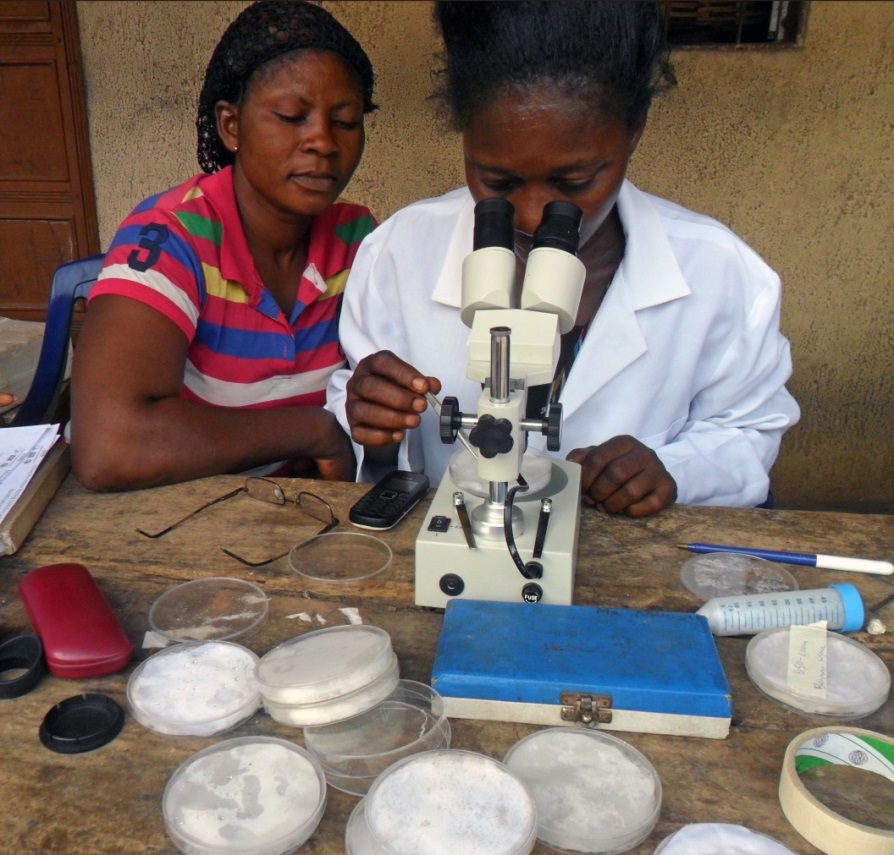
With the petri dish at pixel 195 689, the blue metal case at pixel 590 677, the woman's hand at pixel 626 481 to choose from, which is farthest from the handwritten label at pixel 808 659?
the petri dish at pixel 195 689

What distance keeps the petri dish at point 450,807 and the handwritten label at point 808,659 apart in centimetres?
39

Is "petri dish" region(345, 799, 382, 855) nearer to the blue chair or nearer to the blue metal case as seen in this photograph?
the blue metal case

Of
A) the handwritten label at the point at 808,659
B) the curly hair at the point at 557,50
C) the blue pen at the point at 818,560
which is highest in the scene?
the curly hair at the point at 557,50

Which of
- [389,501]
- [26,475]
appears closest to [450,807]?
[389,501]

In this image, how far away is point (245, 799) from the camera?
0.87 meters

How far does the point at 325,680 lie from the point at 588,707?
11.6 inches

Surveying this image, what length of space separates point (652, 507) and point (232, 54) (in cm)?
136

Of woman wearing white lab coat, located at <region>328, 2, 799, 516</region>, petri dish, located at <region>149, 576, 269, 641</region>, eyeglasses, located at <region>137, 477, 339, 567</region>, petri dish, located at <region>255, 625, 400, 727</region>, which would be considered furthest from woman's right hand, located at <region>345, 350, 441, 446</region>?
petri dish, located at <region>255, 625, 400, 727</region>

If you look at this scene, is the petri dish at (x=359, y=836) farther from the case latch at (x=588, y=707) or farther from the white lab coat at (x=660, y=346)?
the white lab coat at (x=660, y=346)

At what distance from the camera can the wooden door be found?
11.1 ft

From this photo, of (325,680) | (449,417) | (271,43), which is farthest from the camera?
(271,43)

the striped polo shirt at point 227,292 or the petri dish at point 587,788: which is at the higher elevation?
the striped polo shirt at point 227,292

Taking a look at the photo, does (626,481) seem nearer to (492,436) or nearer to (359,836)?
(492,436)

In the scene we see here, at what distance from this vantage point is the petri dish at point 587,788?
82cm
